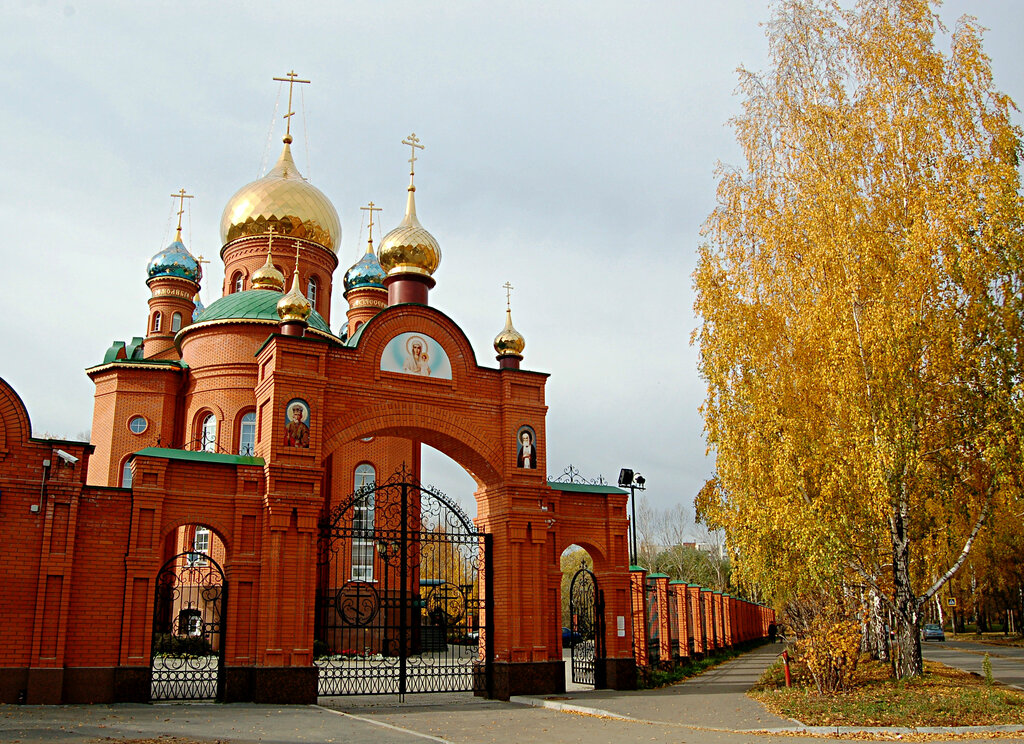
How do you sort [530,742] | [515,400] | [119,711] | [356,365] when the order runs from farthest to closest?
[515,400] → [356,365] → [119,711] → [530,742]

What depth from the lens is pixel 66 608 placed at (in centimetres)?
1148

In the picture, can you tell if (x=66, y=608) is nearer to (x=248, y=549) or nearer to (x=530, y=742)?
→ (x=248, y=549)

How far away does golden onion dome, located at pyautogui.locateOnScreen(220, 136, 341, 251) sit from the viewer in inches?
1005

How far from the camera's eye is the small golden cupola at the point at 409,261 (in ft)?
53.0

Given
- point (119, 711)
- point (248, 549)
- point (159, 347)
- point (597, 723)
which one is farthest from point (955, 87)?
point (159, 347)

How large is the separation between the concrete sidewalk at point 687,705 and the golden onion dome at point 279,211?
16681 millimetres

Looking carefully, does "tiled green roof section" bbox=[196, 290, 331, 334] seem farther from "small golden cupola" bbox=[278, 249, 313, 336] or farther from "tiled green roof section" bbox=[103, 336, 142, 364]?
"small golden cupola" bbox=[278, 249, 313, 336]

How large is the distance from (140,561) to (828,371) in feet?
33.9

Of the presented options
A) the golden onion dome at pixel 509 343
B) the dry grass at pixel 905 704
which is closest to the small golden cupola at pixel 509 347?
the golden onion dome at pixel 509 343

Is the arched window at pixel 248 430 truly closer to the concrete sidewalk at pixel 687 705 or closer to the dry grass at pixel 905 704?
the concrete sidewalk at pixel 687 705

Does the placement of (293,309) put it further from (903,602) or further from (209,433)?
(903,602)

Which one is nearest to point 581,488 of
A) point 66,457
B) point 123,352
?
point 66,457

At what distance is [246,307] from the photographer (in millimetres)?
22078

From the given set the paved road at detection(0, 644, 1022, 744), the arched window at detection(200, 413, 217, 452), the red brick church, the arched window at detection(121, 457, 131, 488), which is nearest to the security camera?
the red brick church
